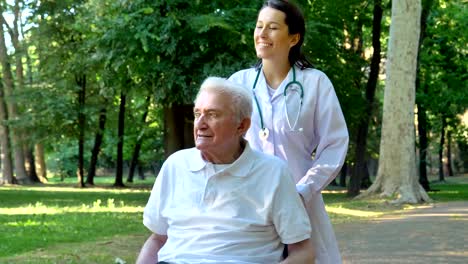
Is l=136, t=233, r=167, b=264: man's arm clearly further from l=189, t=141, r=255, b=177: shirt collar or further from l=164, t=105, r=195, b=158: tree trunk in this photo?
l=164, t=105, r=195, b=158: tree trunk

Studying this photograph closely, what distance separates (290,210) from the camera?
10.9 ft

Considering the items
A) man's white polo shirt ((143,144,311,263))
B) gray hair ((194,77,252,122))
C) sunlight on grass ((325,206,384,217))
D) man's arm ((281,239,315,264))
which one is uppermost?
gray hair ((194,77,252,122))

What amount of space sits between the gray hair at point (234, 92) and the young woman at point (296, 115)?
1.11ft

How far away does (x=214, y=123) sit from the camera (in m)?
3.32

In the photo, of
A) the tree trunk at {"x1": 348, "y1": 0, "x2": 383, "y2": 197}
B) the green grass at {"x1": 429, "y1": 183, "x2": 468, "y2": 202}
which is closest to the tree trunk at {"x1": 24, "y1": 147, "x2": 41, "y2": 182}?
the tree trunk at {"x1": 348, "y1": 0, "x2": 383, "y2": 197}

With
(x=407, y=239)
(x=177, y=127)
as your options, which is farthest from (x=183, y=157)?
(x=177, y=127)

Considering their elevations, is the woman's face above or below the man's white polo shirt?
above

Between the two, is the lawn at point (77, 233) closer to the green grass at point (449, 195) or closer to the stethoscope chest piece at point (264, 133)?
the stethoscope chest piece at point (264, 133)

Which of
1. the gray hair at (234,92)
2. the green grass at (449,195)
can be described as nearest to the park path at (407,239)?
the gray hair at (234,92)

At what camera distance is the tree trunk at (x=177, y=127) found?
20.9m

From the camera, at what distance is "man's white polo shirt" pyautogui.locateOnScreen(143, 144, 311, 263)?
3318 millimetres

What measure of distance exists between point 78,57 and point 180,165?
21.4m

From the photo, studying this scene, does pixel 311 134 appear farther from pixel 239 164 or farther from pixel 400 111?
pixel 400 111

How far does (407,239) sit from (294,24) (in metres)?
7.46
